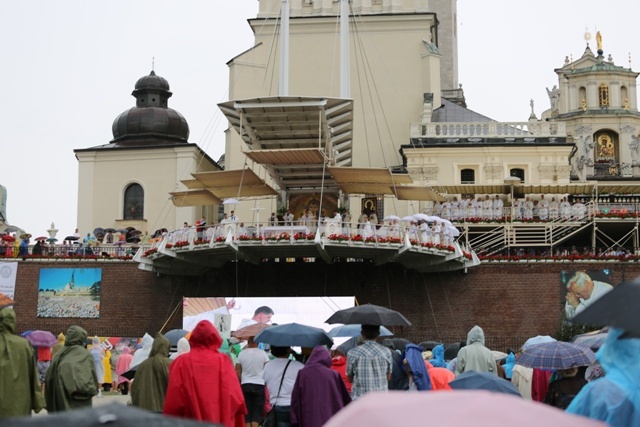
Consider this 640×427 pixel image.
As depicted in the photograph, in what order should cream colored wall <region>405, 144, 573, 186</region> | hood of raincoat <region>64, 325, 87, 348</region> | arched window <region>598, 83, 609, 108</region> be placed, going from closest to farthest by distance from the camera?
hood of raincoat <region>64, 325, 87, 348</region> < cream colored wall <region>405, 144, 573, 186</region> < arched window <region>598, 83, 609, 108</region>

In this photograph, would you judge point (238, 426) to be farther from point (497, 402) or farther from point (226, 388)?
point (497, 402)

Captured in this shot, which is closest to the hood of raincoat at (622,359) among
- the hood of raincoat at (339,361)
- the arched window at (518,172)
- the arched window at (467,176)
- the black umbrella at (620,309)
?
the black umbrella at (620,309)

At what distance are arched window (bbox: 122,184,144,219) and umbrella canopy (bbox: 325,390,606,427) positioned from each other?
174ft

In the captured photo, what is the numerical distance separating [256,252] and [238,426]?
2901 cm

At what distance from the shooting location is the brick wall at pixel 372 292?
4116 centimetres

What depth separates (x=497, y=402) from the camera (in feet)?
13.0

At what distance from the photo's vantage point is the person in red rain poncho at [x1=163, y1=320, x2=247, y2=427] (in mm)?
10406

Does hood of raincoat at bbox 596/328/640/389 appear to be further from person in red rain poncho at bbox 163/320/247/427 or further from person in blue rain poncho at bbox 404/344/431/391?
person in blue rain poncho at bbox 404/344/431/391

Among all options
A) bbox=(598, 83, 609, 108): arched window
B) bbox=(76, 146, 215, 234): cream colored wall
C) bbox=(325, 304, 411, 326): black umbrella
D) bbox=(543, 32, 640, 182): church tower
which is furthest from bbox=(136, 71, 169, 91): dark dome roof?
bbox=(325, 304, 411, 326): black umbrella

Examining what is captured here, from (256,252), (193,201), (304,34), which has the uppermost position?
(304,34)

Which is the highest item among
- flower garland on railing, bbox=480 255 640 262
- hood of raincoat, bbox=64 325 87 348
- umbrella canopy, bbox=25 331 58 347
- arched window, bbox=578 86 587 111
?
arched window, bbox=578 86 587 111

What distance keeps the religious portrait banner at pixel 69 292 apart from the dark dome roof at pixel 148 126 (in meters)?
15.9

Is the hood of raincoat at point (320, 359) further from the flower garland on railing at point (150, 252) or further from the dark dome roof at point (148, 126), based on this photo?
the dark dome roof at point (148, 126)

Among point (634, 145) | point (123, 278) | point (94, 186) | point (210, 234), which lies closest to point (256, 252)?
point (210, 234)
